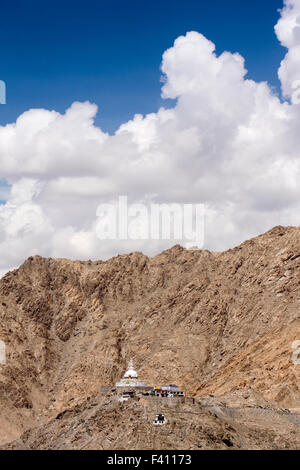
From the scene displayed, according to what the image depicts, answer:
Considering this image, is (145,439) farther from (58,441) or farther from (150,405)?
(58,441)

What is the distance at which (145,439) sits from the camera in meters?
124

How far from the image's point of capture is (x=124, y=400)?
459 feet

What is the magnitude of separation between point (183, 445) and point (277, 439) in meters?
21.6

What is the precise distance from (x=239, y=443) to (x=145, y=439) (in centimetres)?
1696

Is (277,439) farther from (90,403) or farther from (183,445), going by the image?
(90,403)

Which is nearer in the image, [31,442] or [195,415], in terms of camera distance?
[195,415]

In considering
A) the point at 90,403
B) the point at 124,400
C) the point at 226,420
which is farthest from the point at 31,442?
the point at 226,420

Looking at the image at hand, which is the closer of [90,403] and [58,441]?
[58,441]
